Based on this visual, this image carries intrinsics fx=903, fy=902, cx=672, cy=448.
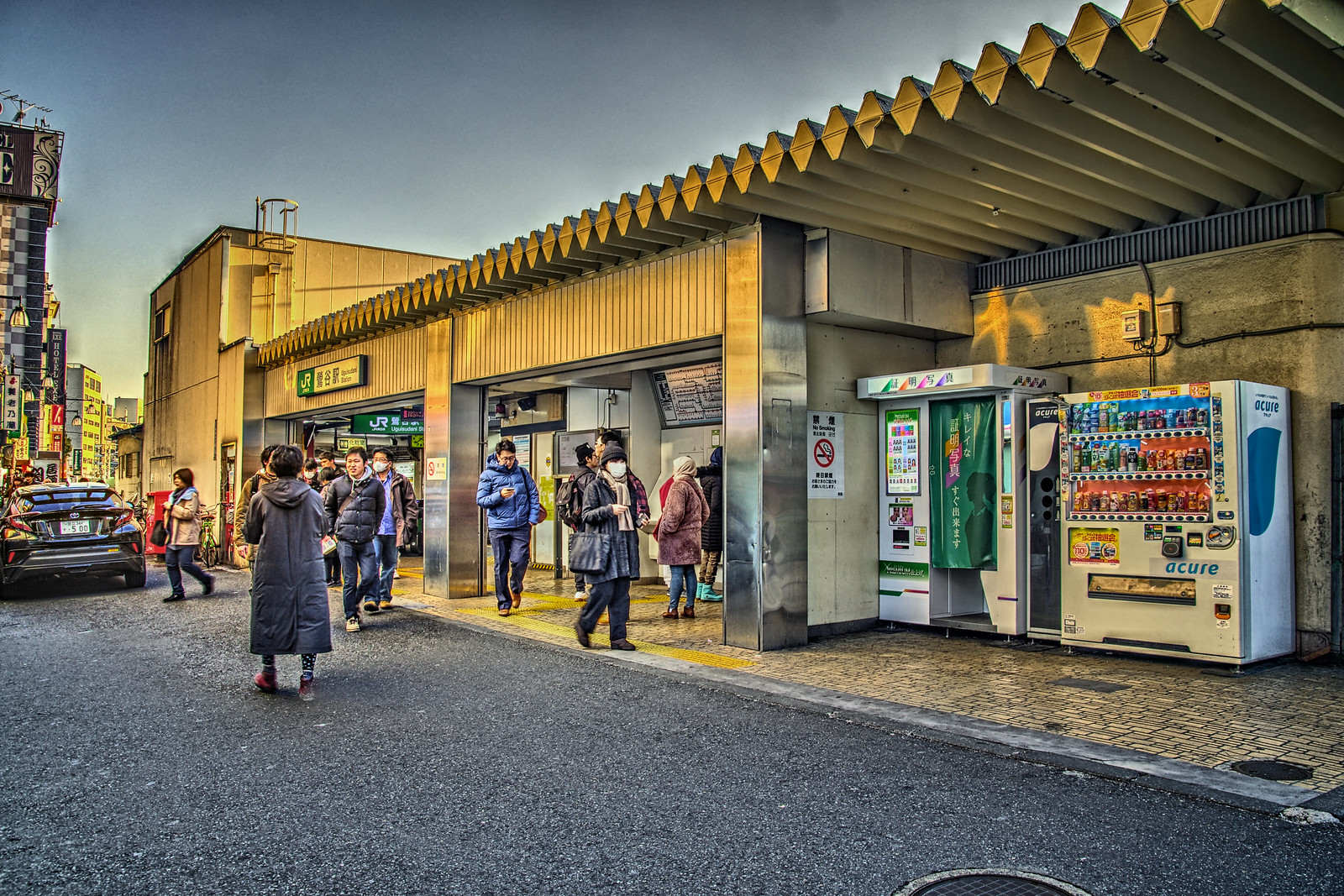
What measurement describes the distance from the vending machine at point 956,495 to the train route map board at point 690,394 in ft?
9.73

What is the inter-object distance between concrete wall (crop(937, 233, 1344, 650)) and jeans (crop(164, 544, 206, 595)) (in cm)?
1058

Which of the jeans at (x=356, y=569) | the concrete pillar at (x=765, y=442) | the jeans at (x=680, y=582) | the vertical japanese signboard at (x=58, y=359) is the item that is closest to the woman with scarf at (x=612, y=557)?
the concrete pillar at (x=765, y=442)

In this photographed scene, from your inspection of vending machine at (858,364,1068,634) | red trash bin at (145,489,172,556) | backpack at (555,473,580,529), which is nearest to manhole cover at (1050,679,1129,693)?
vending machine at (858,364,1068,634)

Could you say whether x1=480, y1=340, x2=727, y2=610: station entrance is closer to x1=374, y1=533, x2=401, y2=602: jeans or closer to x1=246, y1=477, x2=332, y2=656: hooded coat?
x1=374, y1=533, x2=401, y2=602: jeans

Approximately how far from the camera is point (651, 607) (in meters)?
10.4

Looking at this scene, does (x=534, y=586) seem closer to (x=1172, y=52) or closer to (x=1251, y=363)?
(x=1251, y=363)

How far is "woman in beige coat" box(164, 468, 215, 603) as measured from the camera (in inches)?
445

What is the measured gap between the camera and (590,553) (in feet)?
24.3

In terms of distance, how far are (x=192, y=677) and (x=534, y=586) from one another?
233 inches

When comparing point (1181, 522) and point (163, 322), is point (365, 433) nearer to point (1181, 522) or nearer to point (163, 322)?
point (163, 322)

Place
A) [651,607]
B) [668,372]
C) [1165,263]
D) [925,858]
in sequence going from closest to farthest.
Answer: [925,858]
[1165,263]
[651,607]
[668,372]

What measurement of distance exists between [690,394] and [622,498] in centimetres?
439

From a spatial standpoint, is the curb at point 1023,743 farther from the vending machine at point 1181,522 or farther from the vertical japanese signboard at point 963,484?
the vertical japanese signboard at point 963,484

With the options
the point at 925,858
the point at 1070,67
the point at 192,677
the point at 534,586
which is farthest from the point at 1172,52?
the point at 534,586
